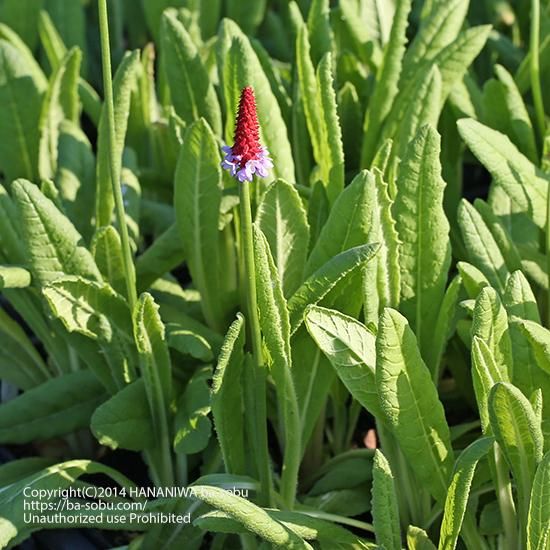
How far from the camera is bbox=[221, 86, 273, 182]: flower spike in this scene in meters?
1.02

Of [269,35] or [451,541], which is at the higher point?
[269,35]

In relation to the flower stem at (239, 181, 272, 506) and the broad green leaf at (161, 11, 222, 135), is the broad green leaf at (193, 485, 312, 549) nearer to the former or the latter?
the flower stem at (239, 181, 272, 506)

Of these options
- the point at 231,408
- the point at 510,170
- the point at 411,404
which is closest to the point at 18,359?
the point at 231,408

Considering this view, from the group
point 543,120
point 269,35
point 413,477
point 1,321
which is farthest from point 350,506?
point 269,35

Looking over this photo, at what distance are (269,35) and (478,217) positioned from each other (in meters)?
1.27

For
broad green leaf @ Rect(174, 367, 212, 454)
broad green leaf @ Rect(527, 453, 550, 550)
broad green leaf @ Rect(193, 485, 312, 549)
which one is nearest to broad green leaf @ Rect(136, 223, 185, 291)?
broad green leaf @ Rect(174, 367, 212, 454)

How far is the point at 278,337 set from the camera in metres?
1.23

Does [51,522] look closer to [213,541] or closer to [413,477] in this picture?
[213,541]

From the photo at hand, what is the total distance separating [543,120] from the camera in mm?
1802

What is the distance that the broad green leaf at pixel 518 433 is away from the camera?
112 centimetres

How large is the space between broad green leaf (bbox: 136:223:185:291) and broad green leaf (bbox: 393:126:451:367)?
39 centimetres

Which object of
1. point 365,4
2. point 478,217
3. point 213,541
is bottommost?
point 213,541

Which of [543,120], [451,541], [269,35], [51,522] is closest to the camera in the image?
[451,541]

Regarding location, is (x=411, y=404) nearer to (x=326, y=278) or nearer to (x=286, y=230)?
(x=326, y=278)
